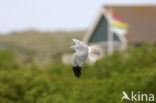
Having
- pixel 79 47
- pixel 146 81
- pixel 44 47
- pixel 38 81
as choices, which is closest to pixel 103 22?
pixel 38 81

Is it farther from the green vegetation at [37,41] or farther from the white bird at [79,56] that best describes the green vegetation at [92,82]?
the green vegetation at [37,41]

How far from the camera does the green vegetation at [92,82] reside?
1216cm

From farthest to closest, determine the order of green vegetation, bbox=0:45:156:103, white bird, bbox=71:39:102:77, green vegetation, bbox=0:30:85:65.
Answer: green vegetation, bbox=0:30:85:65, green vegetation, bbox=0:45:156:103, white bird, bbox=71:39:102:77

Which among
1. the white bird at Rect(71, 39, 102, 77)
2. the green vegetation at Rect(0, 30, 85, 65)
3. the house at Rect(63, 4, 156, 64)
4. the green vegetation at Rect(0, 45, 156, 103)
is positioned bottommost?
the white bird at Rect(71, 39, 102, 77)

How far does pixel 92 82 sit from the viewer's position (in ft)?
44.2

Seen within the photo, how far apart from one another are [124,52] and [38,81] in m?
4.33

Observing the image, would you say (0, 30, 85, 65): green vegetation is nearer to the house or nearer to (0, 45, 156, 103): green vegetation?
the house

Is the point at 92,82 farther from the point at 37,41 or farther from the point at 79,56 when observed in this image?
the point at 37,41

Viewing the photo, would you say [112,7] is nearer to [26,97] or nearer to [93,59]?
[26,97]

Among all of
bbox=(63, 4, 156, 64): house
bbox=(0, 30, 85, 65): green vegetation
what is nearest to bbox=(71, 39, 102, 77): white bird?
bbox=(63, 4, 156, 64): house

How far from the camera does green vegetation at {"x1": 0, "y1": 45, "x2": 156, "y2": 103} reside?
39.9ft

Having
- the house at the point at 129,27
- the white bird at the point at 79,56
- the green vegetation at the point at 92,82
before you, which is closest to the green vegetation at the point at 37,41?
the house at the point at 129,27

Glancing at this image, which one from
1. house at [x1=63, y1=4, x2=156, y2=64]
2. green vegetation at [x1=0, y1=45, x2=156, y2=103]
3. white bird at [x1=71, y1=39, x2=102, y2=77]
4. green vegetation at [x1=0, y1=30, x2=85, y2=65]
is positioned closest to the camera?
white bird at [x1=71, y1=39, x2=102, y2=77]

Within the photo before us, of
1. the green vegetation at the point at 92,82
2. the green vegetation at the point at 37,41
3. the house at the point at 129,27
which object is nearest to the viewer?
the green vegetation at the point at 92,82
